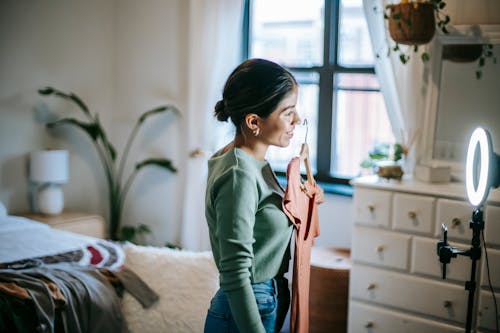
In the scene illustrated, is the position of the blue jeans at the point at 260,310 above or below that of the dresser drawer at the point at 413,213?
above

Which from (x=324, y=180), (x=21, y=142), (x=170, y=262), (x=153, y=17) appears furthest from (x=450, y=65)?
(x=21, y=142)

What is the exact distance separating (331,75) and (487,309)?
1781 mm

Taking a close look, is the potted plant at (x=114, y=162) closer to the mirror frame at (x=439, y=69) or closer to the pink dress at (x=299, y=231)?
the mirror frame at (x=439, y=69)

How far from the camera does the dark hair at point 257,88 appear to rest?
4.38ft

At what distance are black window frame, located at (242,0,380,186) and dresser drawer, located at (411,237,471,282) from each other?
A: 1092mm

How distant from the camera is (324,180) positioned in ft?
13.1

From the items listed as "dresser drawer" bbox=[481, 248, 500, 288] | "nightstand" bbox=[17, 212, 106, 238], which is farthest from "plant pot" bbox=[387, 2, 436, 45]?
"nightstand" bbox=[17, 212, 106, 238]

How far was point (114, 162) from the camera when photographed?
442 centimetres

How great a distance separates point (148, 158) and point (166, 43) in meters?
0.87

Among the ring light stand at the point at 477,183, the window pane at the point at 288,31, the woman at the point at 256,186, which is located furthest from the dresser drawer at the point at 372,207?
the woman at the point at 256,186

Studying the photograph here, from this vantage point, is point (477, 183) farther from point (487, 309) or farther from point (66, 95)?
point (66, 95)

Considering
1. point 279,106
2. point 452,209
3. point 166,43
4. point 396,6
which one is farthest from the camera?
point 166,43

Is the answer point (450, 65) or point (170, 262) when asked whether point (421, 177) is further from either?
point (170, 262)

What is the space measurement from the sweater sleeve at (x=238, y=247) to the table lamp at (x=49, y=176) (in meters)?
2.97
